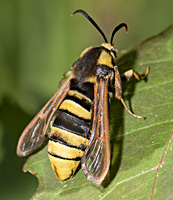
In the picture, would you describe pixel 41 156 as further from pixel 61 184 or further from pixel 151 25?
pixel 151 25

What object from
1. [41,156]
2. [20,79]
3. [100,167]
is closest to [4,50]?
[20,79]

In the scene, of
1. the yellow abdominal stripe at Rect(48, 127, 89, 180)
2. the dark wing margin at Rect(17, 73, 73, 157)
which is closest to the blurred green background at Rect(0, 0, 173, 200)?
the dark wing margin at Rect(17, 73, 73, 157)

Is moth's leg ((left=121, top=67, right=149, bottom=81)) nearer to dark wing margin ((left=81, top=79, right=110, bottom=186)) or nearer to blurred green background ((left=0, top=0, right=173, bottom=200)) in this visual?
dark wing margin ((left=81, top=79, right=110, bottom=186))

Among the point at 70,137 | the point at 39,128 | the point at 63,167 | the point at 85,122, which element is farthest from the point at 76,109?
the point at 39,128

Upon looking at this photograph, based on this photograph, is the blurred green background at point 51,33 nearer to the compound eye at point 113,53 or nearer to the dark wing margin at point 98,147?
the compound eye at point 113,53

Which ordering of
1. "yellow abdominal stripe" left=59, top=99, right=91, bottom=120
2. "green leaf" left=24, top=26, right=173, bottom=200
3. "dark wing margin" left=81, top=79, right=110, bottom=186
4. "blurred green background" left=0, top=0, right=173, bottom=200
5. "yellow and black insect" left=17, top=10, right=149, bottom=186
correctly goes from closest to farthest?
"green leaf" left=24, top=26, right=173, bottom=200 < "dark wing margin" left=81, top=79, right=110, bottom=186 < "yellow and black insect" left=17, top=10, right=149, bottom=186 < "yellow abdominal stripe" left=59, top=99, right=91, bottom=120 < "blurred green background" left=0, top=0, right=173, bottom=200

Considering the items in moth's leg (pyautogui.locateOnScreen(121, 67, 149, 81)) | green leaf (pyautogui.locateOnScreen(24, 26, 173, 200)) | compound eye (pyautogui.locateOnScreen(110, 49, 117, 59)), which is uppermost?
compound eye (pyautogui.locateOnScreen(110, 49, 117, 59))

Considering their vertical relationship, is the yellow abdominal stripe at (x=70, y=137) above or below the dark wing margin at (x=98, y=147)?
above

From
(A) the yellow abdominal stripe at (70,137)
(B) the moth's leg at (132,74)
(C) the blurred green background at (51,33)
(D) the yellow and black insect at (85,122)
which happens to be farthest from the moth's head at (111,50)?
(C) the blurred green background at (51,33)

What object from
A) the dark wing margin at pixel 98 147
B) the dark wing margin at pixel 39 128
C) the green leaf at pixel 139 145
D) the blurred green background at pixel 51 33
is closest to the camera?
the green leaf at pixel 139 145
